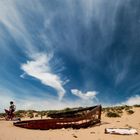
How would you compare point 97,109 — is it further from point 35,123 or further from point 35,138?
point 35,138

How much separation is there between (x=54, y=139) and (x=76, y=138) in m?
1.21

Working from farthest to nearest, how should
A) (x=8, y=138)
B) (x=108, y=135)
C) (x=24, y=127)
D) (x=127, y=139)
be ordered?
(x=24, y=127) < (x=108, y=135) < (x=127, y=139) < (x=8, y=138)

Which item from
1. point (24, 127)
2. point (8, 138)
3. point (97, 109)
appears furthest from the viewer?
point (97, 109)

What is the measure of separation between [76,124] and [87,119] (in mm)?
1170

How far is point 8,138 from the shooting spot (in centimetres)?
1132

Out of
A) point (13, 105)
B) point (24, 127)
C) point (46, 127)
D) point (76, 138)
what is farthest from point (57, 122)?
point (13, 105)

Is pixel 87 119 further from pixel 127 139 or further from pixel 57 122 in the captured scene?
pixel 127 139

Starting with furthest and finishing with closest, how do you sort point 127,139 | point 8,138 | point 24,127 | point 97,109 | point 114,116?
point 114,116, point 97,109, point 24,127, point 127,139, point 8,138

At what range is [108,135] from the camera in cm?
1326

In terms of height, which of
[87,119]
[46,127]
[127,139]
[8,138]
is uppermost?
[87,119]

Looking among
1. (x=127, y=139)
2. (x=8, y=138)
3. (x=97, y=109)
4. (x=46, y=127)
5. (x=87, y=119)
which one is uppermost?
(x=97, y=109)

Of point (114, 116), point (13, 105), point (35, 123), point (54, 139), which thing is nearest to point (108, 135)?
point (54, 139)

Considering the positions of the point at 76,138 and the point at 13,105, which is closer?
the point at 76,138

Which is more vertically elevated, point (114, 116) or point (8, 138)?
point (114, 116)
